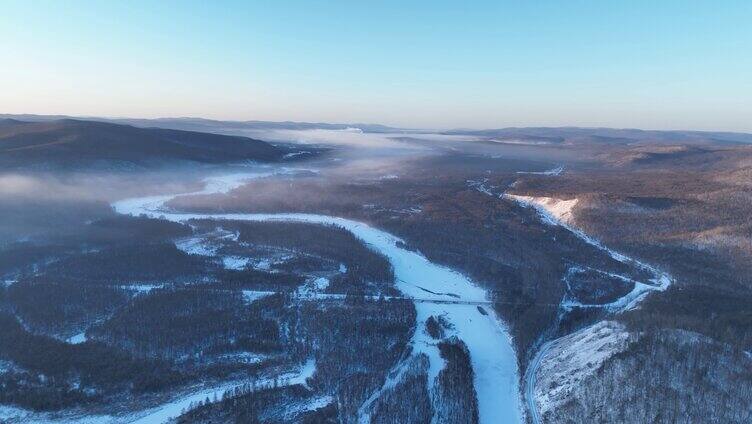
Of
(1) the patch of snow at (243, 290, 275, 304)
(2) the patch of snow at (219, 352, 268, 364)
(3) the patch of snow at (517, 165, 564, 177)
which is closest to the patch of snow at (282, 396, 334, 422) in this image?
(2) the patch of snow at (219, 352, 268, 364)

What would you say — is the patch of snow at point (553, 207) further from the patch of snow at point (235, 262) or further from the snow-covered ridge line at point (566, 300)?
the patch of snow at point (235, 262)

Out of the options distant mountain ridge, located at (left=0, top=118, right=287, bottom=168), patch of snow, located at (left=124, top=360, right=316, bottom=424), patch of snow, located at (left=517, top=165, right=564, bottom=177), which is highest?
distant mountain ridge, located at (left=0, top=118, right=287, bottom=168)

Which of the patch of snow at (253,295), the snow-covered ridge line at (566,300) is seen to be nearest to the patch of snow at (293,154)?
the snow-covered ridge line at (566,300)

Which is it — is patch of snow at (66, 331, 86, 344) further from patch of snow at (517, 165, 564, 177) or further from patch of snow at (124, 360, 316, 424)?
patch of snow at (517, 165, 564, 177)

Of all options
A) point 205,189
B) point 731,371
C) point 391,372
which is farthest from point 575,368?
point 205,189

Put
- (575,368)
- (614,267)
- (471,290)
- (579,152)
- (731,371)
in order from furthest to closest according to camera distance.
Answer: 1. (579,152)
2. (614,267)
3. (471,290)
4. (575,368)
5. (731,371)

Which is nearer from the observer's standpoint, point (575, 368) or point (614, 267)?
point (575, 368)

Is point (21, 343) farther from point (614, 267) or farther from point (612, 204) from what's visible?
point (612, 204)

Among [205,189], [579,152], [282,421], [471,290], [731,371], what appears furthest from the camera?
[579,152]

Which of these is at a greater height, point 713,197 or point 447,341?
point 713,197
